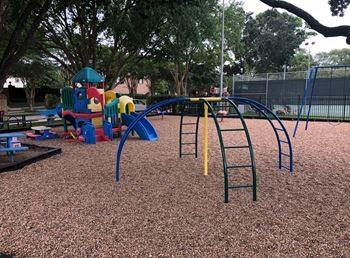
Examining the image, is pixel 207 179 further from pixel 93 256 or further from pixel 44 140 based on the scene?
pixel 44 140

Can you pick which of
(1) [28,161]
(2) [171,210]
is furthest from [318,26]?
(1) [28,161]

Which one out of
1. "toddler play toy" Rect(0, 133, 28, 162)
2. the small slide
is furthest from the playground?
the small slide

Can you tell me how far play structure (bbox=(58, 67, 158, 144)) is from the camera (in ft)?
38.1

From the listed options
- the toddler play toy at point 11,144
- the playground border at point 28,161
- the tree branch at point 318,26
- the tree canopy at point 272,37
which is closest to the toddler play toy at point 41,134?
the playground border at point 28,161

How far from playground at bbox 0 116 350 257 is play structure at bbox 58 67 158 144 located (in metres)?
3.61

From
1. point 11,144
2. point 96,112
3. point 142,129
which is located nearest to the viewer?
point 11,144

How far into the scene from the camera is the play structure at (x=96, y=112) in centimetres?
1161

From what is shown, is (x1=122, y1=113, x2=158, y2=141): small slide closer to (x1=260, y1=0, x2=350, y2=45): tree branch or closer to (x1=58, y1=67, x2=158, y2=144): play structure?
(x1=58, y1=67, x2=158, y2=144): play structure

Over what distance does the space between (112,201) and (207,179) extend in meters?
2.02

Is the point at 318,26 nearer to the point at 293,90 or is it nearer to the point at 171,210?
the point at 171,210

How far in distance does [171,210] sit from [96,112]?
312 inches

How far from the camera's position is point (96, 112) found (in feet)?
38.9

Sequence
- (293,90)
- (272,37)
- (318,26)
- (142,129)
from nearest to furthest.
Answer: (318,26)
(142,129)
(293,90)
(272,37)

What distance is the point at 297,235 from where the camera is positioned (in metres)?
3.84
